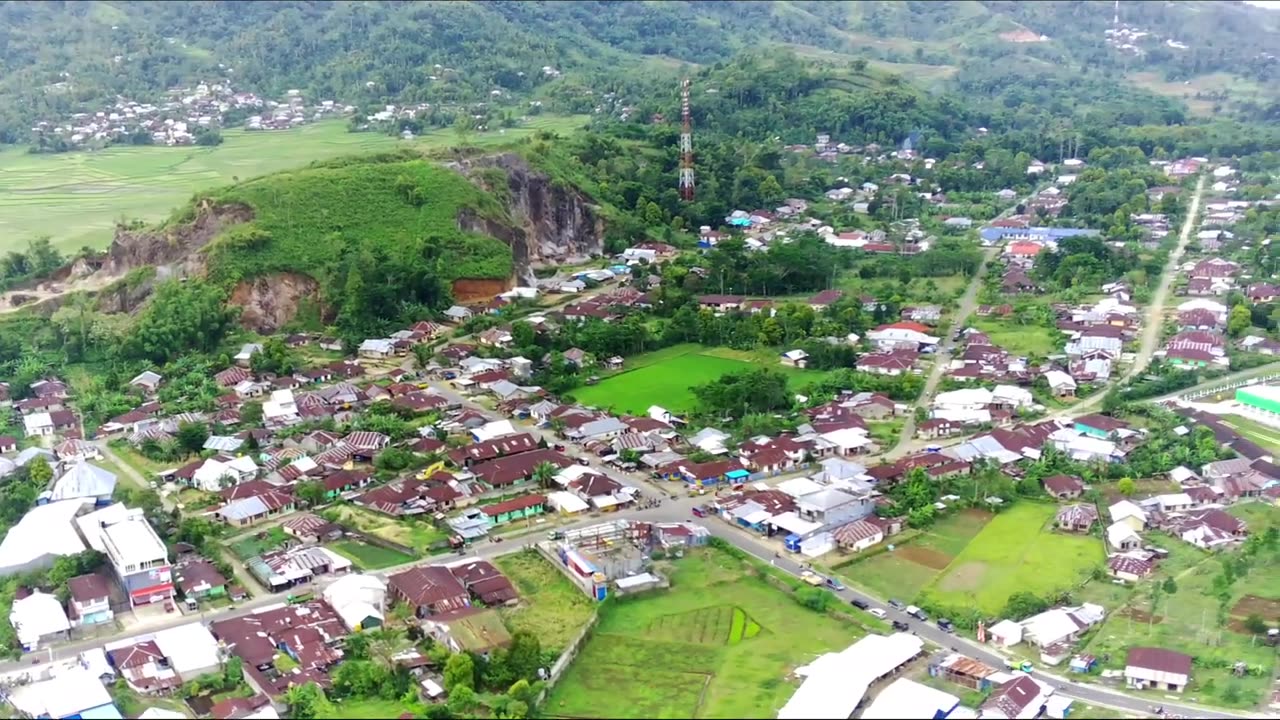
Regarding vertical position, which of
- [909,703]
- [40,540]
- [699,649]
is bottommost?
[699,649]

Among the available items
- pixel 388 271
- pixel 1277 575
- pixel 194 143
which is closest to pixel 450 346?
pixel 388 271

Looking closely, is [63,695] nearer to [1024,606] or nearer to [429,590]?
[429,590]

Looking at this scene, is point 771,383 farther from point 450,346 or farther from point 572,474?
point 450,346

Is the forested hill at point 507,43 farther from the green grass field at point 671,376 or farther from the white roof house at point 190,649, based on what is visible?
the white roof house at point 190,649

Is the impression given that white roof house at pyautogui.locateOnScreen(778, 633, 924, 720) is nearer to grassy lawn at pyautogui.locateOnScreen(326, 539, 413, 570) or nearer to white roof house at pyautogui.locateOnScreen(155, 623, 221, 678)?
grassy lawn at pyautogui.locateOnScreen(326, 539, 413, 570)

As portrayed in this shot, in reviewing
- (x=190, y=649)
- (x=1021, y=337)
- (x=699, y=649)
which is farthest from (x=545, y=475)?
(x=1021, y=337)

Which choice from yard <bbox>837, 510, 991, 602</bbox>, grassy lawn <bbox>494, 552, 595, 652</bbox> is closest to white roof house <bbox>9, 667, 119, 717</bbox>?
grassy lawn <bbox>494, 552, 595, 652</bbox>
